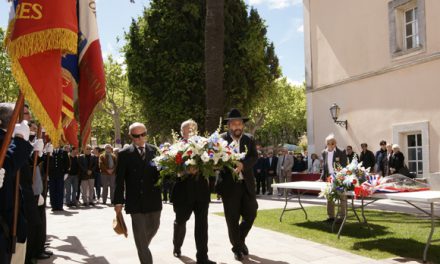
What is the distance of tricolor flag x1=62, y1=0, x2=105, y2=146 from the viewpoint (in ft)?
19.7

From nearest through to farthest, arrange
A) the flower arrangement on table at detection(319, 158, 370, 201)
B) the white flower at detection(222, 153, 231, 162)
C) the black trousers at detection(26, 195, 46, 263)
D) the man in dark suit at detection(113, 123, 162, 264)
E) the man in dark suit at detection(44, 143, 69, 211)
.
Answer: the man in dark suit at detection(113, 123, 162, 264) → the white flower at detection(222, 153, 231, 162) → the black trousers at detection(26, 195, 46, 263) → the flower arrangement on table at detection(319, 158, 370, 201) → the man in dark suit at detection(44, 143, 69, 211)

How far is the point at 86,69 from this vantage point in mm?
6055

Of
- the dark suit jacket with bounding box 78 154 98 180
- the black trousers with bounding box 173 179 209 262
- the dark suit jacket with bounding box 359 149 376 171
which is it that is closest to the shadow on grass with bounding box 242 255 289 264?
Result: the black trousers with bounding box 173 179 209 262

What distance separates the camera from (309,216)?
11.0 metres

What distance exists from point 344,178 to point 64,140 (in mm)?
4851

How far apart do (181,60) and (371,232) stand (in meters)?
16.3

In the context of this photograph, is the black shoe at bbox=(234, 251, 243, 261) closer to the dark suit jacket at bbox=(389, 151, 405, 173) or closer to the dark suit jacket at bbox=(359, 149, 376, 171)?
the dark suit jacket at bbox=(389, 151, 405, 173)

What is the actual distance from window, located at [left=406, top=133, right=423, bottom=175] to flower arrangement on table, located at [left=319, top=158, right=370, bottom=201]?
8.05 meters

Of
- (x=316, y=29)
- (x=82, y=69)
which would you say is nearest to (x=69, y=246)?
(x=82, y=69)

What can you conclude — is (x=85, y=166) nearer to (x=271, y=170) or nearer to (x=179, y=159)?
(x=271, y=170)

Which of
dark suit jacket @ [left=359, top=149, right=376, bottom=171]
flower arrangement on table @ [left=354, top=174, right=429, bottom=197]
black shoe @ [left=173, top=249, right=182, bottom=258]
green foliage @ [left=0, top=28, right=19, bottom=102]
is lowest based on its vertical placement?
black shoe @ [left=173, top=249, right=182, bottom=258]

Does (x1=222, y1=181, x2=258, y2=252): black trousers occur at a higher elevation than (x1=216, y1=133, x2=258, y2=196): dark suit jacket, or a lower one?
lower

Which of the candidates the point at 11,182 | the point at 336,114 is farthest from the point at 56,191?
the point at 336,114

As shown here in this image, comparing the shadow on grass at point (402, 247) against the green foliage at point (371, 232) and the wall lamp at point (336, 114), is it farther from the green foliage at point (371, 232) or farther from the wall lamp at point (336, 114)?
the wall lamp at point (336, 114)
